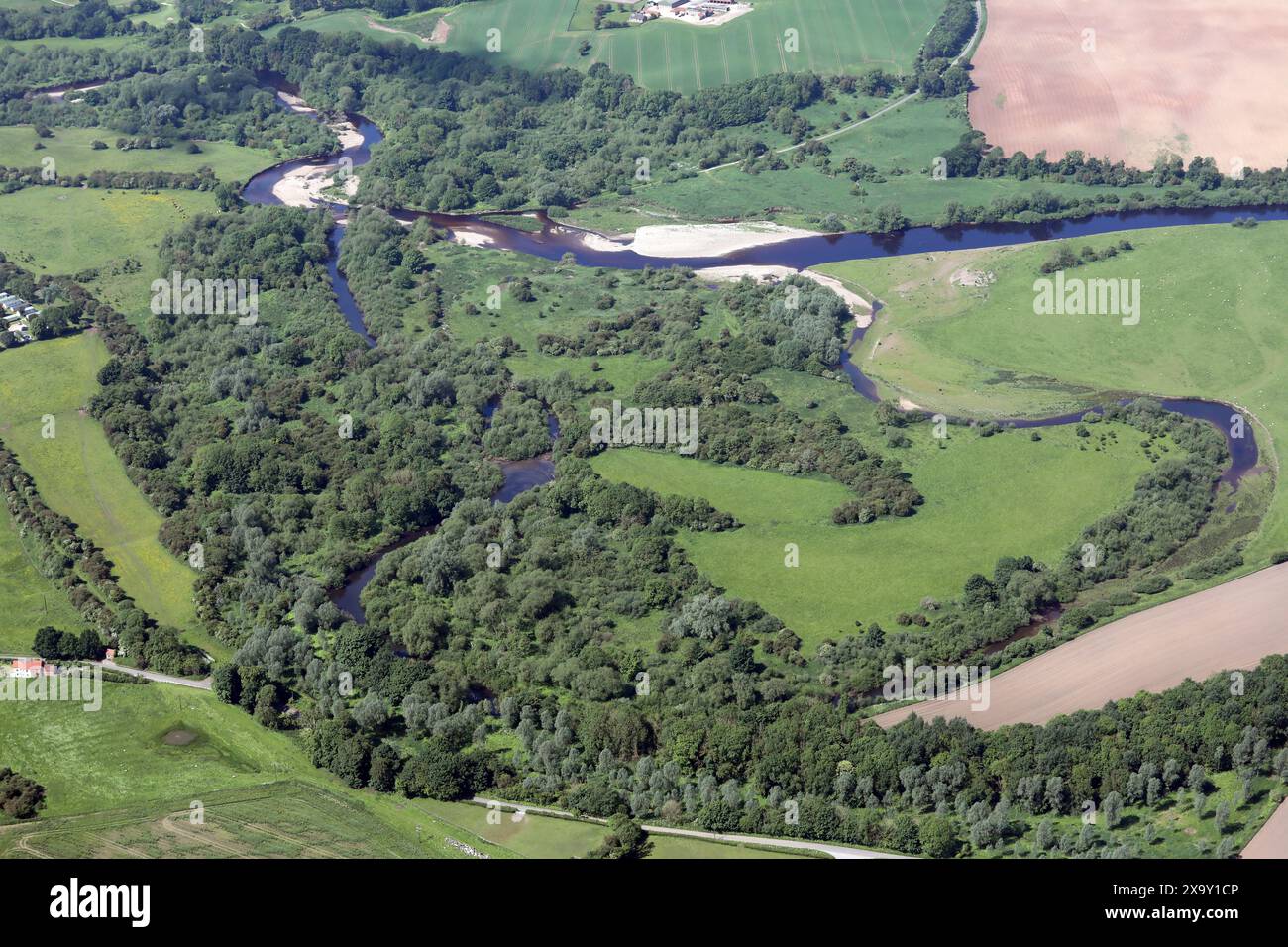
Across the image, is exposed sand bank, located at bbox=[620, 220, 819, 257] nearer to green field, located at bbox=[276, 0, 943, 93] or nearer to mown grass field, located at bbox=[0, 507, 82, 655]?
green field, located at bbox=[276, 0, 943, 93]

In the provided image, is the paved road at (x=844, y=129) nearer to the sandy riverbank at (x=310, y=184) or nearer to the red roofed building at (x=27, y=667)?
the sandy riverbank at (x=310, y=184)

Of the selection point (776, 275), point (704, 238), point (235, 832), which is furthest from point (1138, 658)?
point (704, 238)

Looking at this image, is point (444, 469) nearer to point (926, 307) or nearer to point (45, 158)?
point (926, 307)

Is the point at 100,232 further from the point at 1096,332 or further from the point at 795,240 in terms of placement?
the point at 1096,332

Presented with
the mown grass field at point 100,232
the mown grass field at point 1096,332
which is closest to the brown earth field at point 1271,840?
the mown grass field at point 1096,332

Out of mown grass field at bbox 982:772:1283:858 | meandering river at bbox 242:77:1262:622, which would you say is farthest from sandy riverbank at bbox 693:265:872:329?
mown grass field at bbox 982:772:1283:858

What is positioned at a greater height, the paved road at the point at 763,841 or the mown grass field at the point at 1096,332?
the mown grass field at the point at 1096,332
